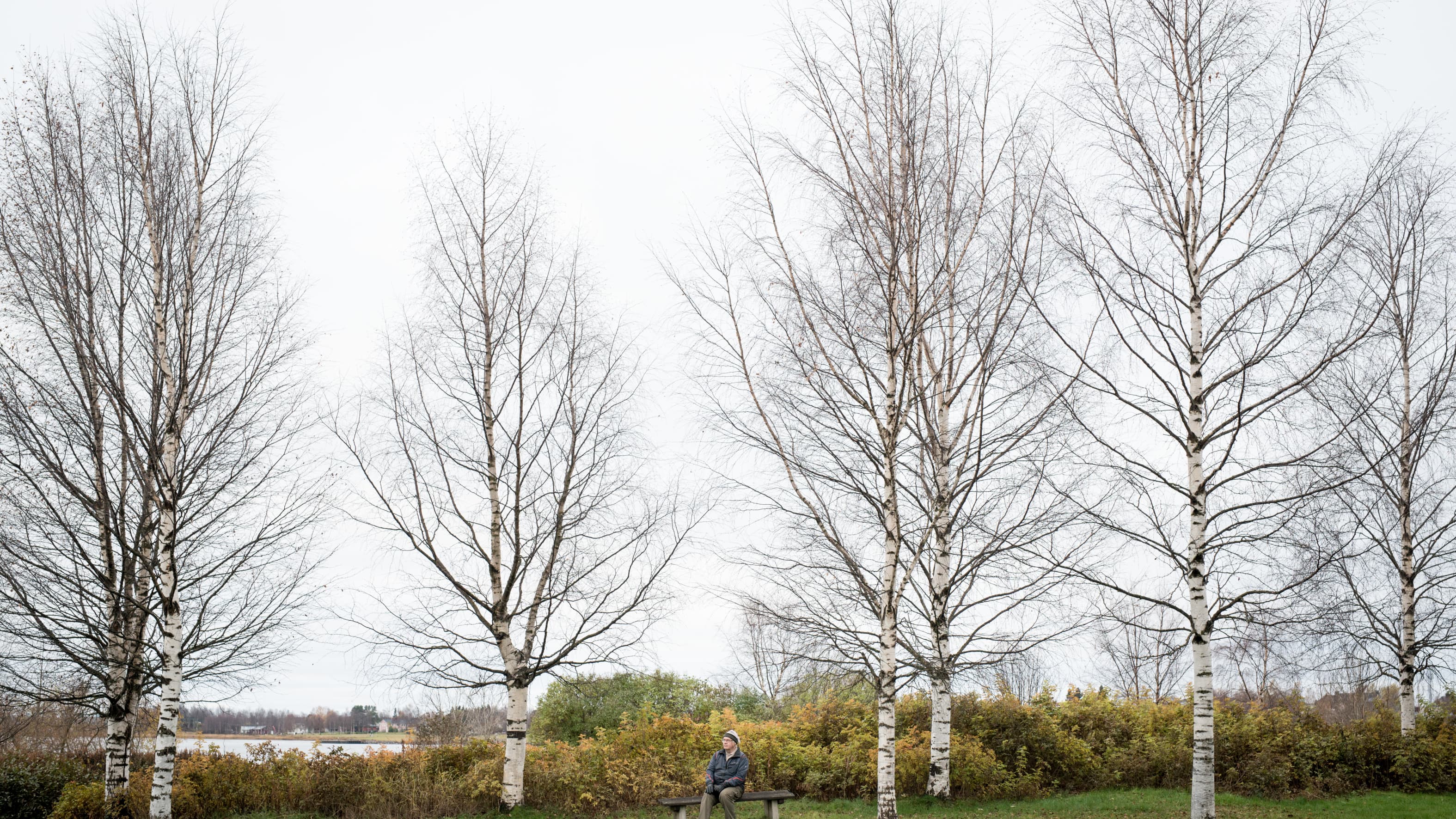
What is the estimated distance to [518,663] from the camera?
504 inches

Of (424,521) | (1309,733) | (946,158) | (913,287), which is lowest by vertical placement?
(1309,733)

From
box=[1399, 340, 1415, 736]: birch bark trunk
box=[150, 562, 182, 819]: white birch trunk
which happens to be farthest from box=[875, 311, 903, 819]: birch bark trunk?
box=[1399, 340, 1415, 736]: birch bark trunk

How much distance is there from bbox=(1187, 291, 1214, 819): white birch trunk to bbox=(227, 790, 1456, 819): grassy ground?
9.32ft

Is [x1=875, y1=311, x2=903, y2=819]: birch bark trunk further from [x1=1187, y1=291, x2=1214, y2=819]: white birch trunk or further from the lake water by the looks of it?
the lake water

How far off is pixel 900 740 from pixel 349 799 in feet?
29.1

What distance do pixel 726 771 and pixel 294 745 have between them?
8045 millimetres

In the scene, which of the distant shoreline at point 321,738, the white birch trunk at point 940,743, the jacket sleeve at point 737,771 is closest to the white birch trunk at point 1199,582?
the white birch trunk at point 940,743

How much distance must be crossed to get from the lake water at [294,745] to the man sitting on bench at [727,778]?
654 cm

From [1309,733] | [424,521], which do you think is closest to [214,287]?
[424,521]

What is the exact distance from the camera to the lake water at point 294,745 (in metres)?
14.5

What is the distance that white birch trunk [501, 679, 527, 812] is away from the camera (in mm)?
12594

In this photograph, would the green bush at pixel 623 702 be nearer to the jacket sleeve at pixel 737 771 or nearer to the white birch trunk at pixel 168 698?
the jacket sleeve at pixel 737 771

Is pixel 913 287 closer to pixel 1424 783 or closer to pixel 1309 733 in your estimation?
pixel 1309 733

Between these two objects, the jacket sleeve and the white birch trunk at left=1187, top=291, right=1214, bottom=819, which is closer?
the white birch trunk at left=1187, top=291, right=1214, bottom=819
